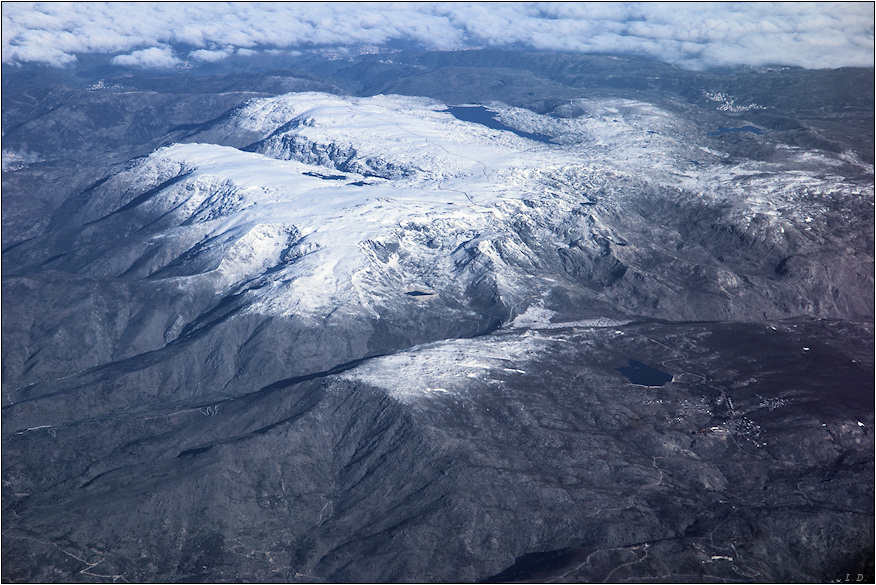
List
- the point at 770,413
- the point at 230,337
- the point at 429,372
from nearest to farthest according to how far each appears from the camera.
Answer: the point at 770,413 → the point at 429,372 → the point at 230,337

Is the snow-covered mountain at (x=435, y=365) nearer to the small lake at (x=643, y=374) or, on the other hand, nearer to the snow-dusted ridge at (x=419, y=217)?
the snow-dusted ridge at (x=419, y=217)

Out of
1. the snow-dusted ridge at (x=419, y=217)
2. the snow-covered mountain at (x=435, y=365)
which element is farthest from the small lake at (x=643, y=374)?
the snow-dusted ridge at (x=419, y=217)

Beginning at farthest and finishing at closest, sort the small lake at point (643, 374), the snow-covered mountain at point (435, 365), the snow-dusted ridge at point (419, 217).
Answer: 1. the snow-dusted ridge at point (419, 217)
2. the small lake at point (643, 374)
3. the snow-covered mountain at point (435, 365)

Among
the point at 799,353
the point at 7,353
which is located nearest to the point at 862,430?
the point at 799,353

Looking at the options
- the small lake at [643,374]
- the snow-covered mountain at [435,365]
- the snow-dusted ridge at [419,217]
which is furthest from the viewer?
the snow-dusted ridge at [419,217]

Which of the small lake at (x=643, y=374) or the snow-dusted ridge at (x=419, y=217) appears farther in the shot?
the snow-dusted ridge at (x=419, y=217)

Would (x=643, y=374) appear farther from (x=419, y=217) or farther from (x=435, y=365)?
(x=419, y=217)

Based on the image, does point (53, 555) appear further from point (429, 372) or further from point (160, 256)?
point (160, 256)

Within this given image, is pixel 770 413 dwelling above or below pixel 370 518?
above
